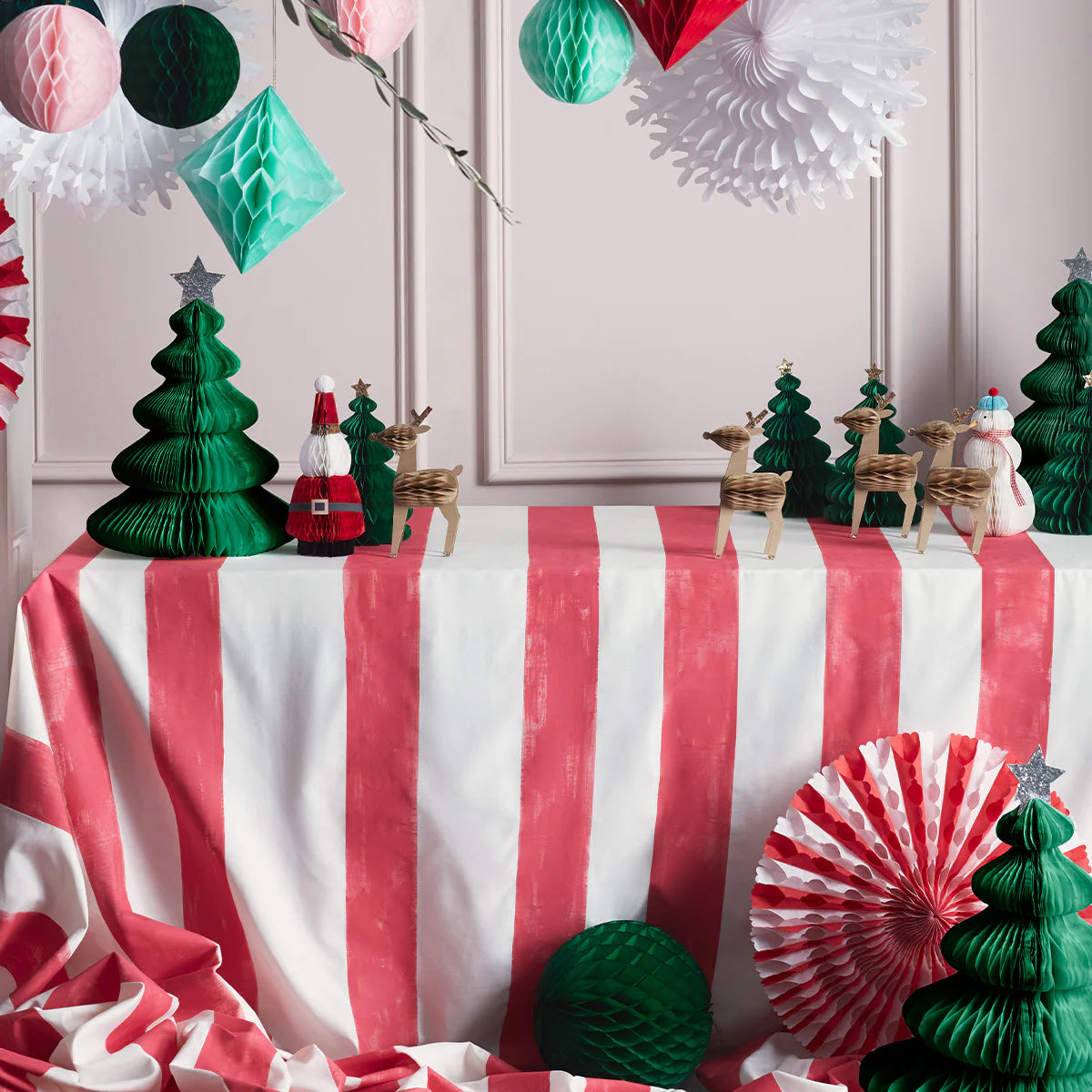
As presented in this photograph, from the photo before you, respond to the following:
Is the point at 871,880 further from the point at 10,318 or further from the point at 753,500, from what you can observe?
the point at 10,318

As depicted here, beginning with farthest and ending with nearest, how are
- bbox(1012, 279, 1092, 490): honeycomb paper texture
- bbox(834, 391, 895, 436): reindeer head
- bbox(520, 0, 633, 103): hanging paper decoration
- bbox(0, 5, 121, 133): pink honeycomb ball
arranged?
bbox(1012, 279, 1092, 490): honeycomb paper texture
bbox(834, 391, 895, 436): reindeer head
bbox(520, 0, 633, 103): hanging paper decoration
bbox(0, 5, 121, 133): pink honeycomb ball

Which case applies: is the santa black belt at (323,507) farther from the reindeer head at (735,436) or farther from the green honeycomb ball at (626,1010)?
the green honeycomb ball at (626,1010)

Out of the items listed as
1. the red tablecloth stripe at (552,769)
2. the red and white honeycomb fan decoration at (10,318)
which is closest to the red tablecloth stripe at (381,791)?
the red tablecloth stripe at (552,769)

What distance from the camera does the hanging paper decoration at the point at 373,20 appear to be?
75 centimetres

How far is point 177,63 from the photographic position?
771 millimetres

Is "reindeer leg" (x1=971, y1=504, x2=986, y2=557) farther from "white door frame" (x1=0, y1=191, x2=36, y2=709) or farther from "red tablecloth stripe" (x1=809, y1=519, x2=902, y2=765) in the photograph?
"white door frame" (x1=0, y1=191, x2=36, y2=709)

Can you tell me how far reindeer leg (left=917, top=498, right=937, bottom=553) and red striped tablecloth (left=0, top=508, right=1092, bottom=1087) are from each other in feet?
0.06

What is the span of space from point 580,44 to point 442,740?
708mm

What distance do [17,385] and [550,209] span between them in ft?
2.68

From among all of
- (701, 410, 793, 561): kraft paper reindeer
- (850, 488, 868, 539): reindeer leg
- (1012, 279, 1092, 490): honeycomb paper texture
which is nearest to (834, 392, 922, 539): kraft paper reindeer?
(850, 488, 868, 539): reindeer leg

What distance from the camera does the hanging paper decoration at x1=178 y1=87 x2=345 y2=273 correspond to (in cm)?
86

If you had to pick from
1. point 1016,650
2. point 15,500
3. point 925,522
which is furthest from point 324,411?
point 1016,650

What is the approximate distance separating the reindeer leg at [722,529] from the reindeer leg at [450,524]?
0.29 m

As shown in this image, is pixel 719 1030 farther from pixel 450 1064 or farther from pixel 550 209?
pixel 550 209
